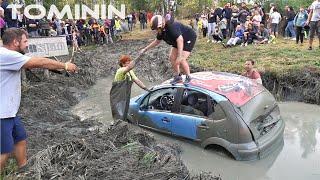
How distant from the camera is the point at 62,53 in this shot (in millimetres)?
13773

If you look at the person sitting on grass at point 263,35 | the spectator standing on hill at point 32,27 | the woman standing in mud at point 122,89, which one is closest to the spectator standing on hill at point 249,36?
the person sitting on grass at point 263,35

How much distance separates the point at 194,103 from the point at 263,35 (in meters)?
12.2

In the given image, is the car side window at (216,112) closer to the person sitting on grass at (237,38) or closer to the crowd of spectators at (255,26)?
the crowd of spectators at (255,26)

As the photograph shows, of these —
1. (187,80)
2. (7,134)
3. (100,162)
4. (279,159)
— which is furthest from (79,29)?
(7,134)

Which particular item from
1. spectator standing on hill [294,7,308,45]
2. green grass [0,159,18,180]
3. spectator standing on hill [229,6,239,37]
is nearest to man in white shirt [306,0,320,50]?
spectator standing on hill [294,7,308,45]

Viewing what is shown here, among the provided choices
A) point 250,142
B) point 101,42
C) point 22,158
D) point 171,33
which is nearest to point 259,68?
point 171,33

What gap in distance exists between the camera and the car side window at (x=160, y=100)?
26.6 ft

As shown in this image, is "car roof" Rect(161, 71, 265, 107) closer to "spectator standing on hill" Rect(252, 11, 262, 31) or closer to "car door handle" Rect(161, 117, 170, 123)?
"car door handle" Rect(161, 117, 170, 123)

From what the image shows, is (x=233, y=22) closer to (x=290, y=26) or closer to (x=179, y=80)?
(x=290, y=26)

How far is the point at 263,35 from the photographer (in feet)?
61.7

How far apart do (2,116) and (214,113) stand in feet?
12.5

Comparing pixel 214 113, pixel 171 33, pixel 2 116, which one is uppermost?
pixel 171 33

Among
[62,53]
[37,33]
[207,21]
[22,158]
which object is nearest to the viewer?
[22,158]

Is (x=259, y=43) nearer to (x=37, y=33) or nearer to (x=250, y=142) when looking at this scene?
(x=37, y=33)
